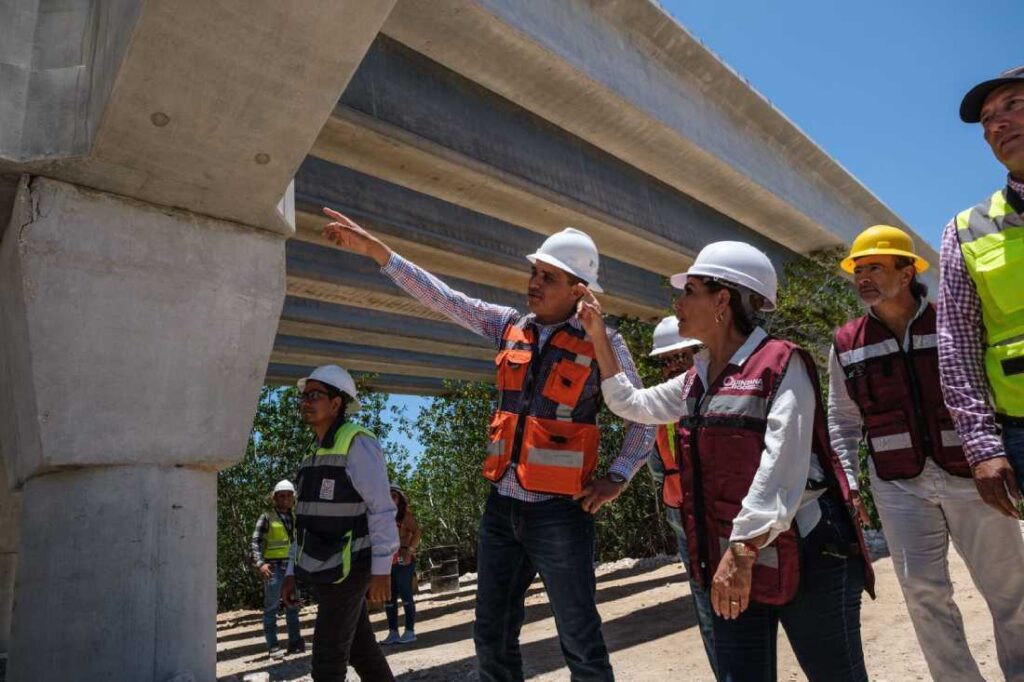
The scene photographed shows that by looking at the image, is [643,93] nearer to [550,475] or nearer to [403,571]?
[550,475]

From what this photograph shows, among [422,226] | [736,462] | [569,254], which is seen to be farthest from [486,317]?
[422,226]

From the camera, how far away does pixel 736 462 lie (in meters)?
2.46

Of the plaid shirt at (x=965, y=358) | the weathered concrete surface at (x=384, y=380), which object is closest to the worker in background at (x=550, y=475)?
the plaid shirt at (x=965, y=358)

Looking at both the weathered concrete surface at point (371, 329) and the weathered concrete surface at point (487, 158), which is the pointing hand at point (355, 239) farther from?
the weathered concrete surface at point (371, 329)

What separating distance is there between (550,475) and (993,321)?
71.6 inches

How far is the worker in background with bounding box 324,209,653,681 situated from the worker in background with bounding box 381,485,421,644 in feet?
20.3

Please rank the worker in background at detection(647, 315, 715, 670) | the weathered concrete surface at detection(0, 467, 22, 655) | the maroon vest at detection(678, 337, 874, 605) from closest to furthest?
the maroon vest at detection(678, 337, 874, 605) < the worker in background at detection(647, 315, 715, 670) < the weathered concrete surface at detection(0, 467, 22, 655)

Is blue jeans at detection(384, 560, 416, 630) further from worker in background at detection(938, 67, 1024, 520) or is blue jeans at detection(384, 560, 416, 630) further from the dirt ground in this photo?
worker in background at detection(938, 67, 1024, 520)

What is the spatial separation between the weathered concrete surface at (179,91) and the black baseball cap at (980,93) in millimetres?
2446

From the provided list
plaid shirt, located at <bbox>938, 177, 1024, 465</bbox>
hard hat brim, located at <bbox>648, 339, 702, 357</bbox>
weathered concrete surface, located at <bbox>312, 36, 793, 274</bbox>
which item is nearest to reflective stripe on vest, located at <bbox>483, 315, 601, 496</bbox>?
plaid shirt, located at <bbox>938, 177, 1024, 465</bbox>

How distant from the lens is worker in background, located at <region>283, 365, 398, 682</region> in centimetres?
416

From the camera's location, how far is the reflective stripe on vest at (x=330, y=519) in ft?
13.9

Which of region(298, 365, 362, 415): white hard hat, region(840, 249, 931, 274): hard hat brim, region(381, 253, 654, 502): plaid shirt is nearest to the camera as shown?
region(381, 253, 654, 502): plaid shirt

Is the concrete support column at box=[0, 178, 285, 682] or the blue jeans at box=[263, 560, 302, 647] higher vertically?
the concrete support column at box=[0, 178, 285, 682]
